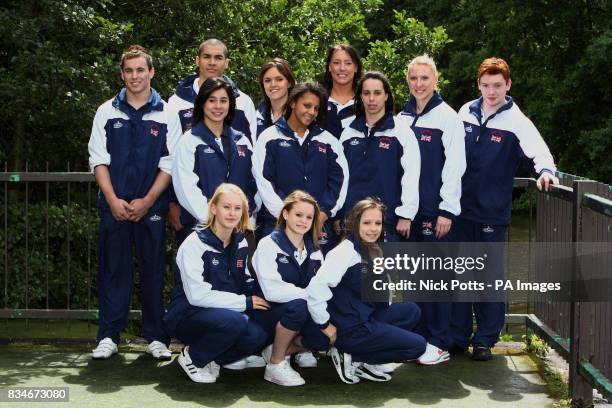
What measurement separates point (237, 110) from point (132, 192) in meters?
0.93

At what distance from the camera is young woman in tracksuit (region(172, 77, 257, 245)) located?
7109mm

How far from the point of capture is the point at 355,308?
6.75 m

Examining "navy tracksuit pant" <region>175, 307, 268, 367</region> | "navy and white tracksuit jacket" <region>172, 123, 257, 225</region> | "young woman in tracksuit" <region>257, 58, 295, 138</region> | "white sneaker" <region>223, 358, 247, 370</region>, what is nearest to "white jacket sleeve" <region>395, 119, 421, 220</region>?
"young woman in tracksuit" <region>257, 58, 295, 138</region>

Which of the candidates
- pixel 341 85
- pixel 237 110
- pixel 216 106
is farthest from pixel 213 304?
pixel 341 85

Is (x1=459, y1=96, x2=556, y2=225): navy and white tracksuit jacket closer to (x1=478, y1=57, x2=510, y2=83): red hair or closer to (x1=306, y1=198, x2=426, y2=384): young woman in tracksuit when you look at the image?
(x1=478, y1=57, x2=510, y2=83): red hair

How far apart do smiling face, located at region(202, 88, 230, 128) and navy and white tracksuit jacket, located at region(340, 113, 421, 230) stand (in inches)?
34.2

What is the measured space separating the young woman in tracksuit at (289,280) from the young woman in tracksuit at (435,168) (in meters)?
0.89

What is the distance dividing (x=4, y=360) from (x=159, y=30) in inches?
204

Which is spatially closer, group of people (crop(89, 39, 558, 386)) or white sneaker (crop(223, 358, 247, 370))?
group of people (crop(89, 39, 558, 386))

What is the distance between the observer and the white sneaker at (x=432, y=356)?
7.31 m

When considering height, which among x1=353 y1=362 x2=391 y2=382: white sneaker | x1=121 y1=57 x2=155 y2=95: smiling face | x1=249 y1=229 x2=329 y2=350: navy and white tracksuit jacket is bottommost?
x1=353 y1=362 x2=391 y2=382: white sneaker

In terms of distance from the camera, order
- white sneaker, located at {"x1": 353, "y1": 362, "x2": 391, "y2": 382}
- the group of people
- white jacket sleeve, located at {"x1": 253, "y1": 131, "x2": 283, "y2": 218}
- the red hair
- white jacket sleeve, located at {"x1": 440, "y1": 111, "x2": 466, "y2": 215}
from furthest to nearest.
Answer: the red hair, white jacket sleeve, located at {"x1": 440, "y1": 111, "x2": 466, "y2": 215}, white jacket sleeve, located at {"x1": 253, "y1": 131, "x2": 283, "y2": 218}, white sneaker, located at {"x1": 353, "y1": 362, "x2": 391, "y2": 382}, the group of people

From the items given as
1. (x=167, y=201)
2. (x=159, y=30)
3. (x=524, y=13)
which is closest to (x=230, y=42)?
(x=159, y=30)

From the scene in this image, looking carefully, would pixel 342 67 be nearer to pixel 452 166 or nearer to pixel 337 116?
pixel 337 116
